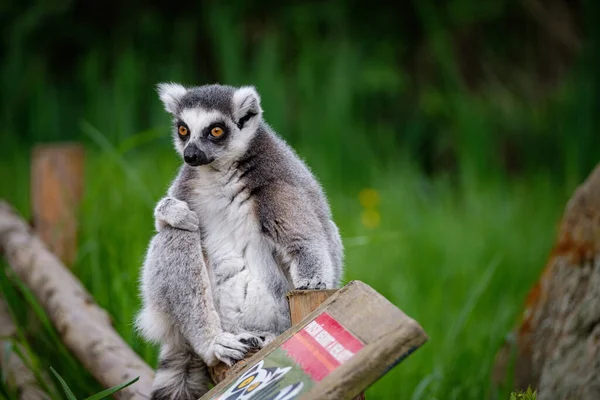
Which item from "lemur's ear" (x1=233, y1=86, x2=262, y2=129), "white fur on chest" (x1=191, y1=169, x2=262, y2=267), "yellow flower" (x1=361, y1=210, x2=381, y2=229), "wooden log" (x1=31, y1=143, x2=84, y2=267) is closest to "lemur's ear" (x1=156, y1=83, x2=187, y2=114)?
"lemur's ear" (x1=233, y1=86, x2=262, y2=129)

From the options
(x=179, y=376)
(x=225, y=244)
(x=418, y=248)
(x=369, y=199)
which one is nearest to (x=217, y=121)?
(x=225, y=244)

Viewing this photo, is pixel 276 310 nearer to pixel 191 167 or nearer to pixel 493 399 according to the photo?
pixel 191 167

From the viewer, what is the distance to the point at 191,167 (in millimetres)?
2842

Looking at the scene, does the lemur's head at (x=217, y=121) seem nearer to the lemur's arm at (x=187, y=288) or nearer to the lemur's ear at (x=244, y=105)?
the lemur's ear at (x=244, y=105)

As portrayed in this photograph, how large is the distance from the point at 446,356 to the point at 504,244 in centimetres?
193

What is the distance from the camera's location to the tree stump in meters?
2.40

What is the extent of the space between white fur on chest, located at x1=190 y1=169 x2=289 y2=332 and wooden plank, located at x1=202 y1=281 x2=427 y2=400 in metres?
0.43

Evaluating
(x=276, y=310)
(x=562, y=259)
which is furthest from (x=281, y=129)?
(x=276, y=310)

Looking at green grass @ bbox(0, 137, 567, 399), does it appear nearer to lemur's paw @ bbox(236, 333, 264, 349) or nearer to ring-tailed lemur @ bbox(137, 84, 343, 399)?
ring-tailed lemur @ bbox(137, 84, 343, 399)

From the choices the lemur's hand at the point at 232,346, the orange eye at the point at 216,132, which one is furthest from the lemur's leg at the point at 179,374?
the orange eye at the point at 216,132

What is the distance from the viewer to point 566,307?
116 inches

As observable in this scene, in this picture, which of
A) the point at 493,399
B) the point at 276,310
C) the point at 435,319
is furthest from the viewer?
the point at 435,319

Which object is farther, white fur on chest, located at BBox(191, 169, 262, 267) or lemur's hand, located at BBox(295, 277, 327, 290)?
white fur on chest, located at BBox(191, 169, 262, 267)

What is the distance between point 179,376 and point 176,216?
0.59 meters
